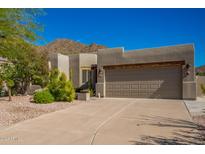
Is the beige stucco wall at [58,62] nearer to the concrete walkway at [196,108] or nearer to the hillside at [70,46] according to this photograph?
the concrete walkway at [196,108]

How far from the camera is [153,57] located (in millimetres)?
12617

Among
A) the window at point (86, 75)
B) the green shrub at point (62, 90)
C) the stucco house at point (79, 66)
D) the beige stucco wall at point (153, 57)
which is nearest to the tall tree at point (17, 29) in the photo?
the green shrub at point (62, 90)

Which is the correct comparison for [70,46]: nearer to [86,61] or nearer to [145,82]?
[86,61]

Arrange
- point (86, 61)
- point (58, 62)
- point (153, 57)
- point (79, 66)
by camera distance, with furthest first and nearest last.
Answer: point (86, 61), point (79, 66), point (58, 62), point (153, 57)

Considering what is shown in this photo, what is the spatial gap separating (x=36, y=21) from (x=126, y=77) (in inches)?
323

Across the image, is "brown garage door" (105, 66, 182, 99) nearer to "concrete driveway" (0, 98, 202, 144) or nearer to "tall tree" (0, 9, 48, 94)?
"concrete driveway" (0, 98, 202, 144)

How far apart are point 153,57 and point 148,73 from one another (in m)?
1.35

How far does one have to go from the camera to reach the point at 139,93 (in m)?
13.2

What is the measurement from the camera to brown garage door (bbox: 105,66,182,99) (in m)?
12.2

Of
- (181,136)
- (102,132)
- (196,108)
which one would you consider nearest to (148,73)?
(196,108)
